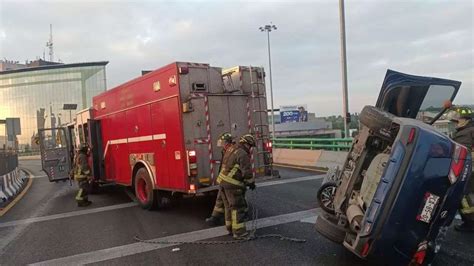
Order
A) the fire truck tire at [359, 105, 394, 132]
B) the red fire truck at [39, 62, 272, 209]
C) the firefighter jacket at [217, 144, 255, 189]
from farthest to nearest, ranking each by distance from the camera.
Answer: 1. the red fire truck at [39, 62, 272, 209]
2. the firefighter jacket at [217, 144, 255, 189]
3. the fire truck tire at [359, 105, 394, 132]

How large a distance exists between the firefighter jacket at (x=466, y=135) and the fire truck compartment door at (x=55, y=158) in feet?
37.8

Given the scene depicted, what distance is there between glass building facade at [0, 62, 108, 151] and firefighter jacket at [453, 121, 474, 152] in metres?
74.8

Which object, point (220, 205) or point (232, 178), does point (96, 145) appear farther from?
point (232, 178)

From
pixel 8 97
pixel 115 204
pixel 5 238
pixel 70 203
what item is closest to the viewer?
pixel 5 238

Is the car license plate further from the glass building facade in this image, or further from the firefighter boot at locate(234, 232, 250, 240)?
the glass building facade

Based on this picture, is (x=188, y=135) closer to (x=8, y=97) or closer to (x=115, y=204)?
(x=115, y=204)

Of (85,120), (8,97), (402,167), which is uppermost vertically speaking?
(8,97)

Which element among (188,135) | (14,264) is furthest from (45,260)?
(188,135)

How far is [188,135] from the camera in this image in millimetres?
7707

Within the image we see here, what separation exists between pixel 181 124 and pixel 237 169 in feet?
5.35

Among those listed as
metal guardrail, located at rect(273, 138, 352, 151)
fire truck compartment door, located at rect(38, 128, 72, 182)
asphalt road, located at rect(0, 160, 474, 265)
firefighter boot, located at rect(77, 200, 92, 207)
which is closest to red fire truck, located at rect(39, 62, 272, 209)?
asphalt road, located at rect(0, 160, 474, 265)

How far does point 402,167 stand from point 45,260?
489 centimetres

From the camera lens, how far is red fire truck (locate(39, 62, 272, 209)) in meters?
7.73

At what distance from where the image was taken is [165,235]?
6.95 meters
